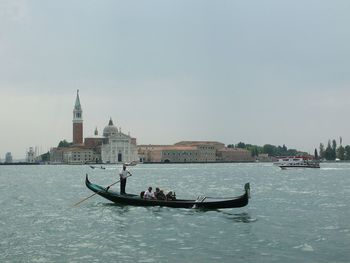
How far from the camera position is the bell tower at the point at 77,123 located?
156625 mm

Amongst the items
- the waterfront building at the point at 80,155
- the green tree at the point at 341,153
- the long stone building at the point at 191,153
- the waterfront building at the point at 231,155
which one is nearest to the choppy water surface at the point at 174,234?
the waterfront building at the point at 80,155

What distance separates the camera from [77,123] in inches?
6225

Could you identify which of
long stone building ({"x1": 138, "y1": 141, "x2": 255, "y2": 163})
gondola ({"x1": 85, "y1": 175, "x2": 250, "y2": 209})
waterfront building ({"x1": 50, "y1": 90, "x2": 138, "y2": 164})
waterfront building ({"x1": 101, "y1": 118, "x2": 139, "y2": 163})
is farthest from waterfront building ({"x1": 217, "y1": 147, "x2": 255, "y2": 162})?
gondola ({"x1": 85, "y1": 175, "x2": 250, "y2": 209})

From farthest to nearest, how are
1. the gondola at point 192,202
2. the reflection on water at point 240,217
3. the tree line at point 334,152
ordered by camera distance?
1. the tree line at point 334,152
2. the gondola at point 192,202
3. the reflection on water at point 240,217

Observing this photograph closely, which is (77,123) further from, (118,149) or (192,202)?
(192,202)

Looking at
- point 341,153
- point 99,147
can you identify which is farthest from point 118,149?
point 341,153

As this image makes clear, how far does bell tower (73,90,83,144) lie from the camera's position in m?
157

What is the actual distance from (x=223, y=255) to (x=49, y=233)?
5392 mm

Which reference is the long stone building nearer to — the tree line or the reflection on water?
the tree line

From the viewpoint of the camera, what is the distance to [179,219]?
62.3ft

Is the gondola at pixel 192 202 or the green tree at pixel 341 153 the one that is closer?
the gondola at pixel 192 202

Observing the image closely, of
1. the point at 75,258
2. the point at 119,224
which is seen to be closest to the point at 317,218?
the point at 119,224

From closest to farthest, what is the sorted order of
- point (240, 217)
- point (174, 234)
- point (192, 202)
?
point (174, 234) < point (240, 217) < point (192, 202)

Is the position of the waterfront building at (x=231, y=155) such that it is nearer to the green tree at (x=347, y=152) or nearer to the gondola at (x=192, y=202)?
the green tree at (x=347, y=152)
